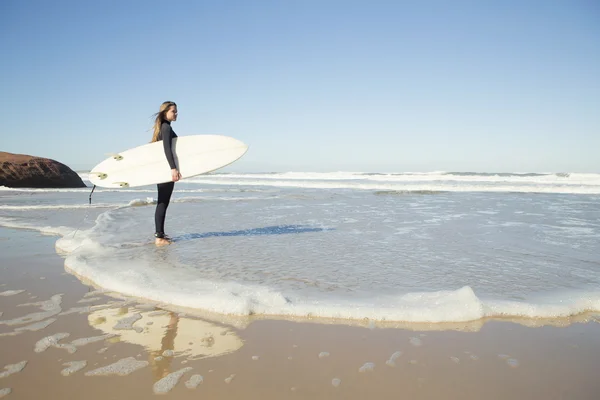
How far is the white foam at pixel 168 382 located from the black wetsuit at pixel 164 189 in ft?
10.9

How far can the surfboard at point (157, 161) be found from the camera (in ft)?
18.5

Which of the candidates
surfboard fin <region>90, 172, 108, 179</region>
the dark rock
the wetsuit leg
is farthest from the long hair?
the dark rock

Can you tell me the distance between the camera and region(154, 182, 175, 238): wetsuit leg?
4.94 metres

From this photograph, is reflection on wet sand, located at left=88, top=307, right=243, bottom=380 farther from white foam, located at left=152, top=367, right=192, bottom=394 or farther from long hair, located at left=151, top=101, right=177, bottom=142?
long hair, located at left=151, top=101, right=177, bottom=142

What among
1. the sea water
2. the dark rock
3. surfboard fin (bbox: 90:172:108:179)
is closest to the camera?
the sea water

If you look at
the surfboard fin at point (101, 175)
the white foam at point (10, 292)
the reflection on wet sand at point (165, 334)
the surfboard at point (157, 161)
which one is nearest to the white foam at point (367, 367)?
the reflection on wet sand at point (165, 334)

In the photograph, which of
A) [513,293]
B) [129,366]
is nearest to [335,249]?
[513,293]

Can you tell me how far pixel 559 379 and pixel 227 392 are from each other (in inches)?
58.5

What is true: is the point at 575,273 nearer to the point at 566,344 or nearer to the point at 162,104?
the point at 566,344

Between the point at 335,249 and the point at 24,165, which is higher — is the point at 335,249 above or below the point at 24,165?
below

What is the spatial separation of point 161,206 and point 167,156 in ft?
2.13

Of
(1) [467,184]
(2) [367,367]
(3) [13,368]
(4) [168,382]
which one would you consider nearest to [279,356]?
(2) [367,367]

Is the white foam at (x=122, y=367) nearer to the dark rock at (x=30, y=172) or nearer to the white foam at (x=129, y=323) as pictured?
the white foam at (x=129, y=323)

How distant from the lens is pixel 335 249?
179 inches
